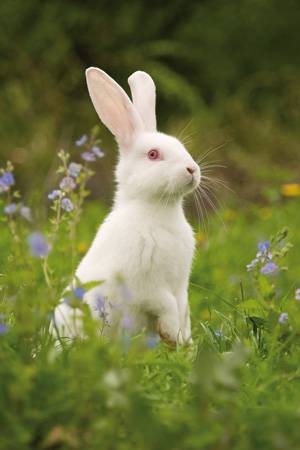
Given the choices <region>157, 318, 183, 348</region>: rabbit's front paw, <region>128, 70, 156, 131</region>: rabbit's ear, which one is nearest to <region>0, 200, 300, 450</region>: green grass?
<region>157, 318, 183, 348</region>: rabbit's front paw

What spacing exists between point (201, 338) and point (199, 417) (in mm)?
1359

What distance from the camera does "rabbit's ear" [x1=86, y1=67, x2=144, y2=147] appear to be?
418 centimetres

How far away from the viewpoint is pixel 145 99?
4.38m

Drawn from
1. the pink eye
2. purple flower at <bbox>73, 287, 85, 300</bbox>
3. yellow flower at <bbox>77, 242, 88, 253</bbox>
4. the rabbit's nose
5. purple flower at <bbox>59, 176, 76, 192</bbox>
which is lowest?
yellow flower at <bbox>77, 242, 88, 253</bbox>

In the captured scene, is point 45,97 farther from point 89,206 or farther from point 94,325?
point 94,325

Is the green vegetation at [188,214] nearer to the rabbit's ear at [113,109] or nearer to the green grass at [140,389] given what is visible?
the green grass at [140,389]

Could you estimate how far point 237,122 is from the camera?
32.7 feet

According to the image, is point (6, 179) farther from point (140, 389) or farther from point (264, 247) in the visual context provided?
point (140, 389)

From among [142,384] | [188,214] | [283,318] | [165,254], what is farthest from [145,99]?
[188,214]

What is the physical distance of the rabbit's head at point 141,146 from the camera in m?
3.93

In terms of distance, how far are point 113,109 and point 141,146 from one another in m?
0.26

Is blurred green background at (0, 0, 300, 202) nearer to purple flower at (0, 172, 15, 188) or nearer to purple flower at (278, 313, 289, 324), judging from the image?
purple flower at (0, 172, 15, 188)

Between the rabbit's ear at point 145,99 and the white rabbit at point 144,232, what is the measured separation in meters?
0.13

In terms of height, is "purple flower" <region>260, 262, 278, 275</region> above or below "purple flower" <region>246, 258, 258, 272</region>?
above
